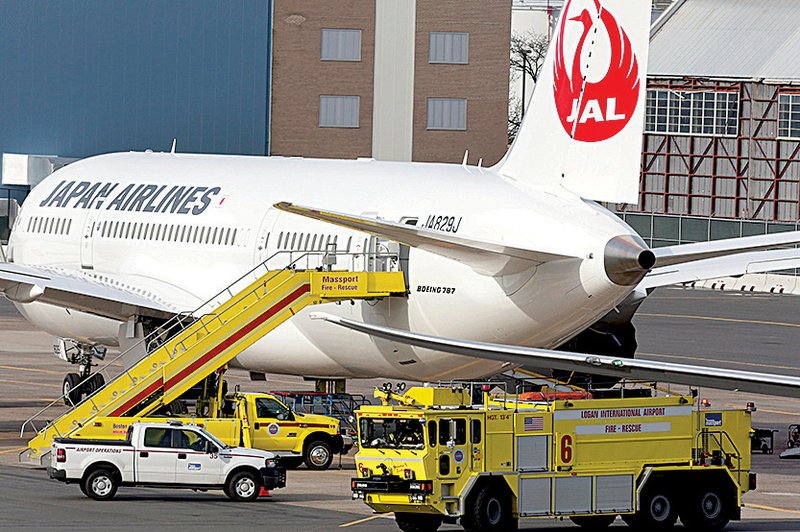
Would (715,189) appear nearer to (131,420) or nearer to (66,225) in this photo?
(66,225)

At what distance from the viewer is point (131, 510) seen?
30.8 m

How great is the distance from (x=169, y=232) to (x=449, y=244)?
12133 millimetres

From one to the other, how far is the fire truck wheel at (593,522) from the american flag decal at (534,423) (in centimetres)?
194

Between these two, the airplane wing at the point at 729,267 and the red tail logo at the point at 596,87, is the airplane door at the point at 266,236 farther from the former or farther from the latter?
the airplane wing at the point at 729,267

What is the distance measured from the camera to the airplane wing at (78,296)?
1633 inches

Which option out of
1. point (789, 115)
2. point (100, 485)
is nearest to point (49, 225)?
point (100, 485)

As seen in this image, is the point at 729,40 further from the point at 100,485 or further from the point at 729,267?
the point at 100,485

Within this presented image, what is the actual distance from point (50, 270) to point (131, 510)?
17.8 m

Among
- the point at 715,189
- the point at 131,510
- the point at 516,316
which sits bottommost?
the point at 131,510

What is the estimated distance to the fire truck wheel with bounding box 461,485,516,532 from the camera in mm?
28266

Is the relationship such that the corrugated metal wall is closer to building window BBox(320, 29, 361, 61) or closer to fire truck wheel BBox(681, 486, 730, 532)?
building window BBox(320, 29, 361, 61)

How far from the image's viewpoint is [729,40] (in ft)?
365

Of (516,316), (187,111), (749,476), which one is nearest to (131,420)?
(516,316)

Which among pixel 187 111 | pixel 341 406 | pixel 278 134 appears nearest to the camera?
pixel 341 406
